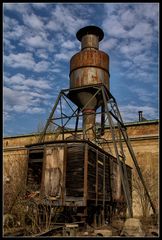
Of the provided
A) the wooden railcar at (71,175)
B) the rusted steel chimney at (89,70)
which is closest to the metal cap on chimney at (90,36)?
the rusted steel chimney at (89,70)

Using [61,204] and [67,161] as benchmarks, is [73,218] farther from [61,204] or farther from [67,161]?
[67,161]

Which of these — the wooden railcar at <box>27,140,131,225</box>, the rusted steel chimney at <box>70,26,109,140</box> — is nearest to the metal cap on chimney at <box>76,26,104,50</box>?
the rusted steel chimney at <box>70,26,109,140</box>

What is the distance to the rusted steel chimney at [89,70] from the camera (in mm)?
14188

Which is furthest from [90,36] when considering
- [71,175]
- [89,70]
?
[71,175]

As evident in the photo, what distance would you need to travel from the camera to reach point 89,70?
1427 centimetres

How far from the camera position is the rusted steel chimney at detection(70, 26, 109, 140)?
1419cm

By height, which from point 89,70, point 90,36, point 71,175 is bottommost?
point 71,175

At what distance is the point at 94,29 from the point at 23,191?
8471 mm

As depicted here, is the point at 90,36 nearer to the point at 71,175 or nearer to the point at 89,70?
the point at 89,70

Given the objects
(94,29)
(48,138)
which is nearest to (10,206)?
(94,29)

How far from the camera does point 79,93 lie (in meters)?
14.3

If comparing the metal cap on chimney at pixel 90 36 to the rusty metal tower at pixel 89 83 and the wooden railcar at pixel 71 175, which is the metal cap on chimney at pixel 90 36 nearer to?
the rusty metal tower at pixel 89 83

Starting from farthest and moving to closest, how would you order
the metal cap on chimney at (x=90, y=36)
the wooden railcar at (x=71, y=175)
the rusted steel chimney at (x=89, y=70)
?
the metal cap on chimney at (x=90, y=36) → the rusted steel chimney at (x=89, y=70) → the wooden railcar at (x=71, y=175)

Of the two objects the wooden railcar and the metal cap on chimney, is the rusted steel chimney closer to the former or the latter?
the metal cap on chimney
